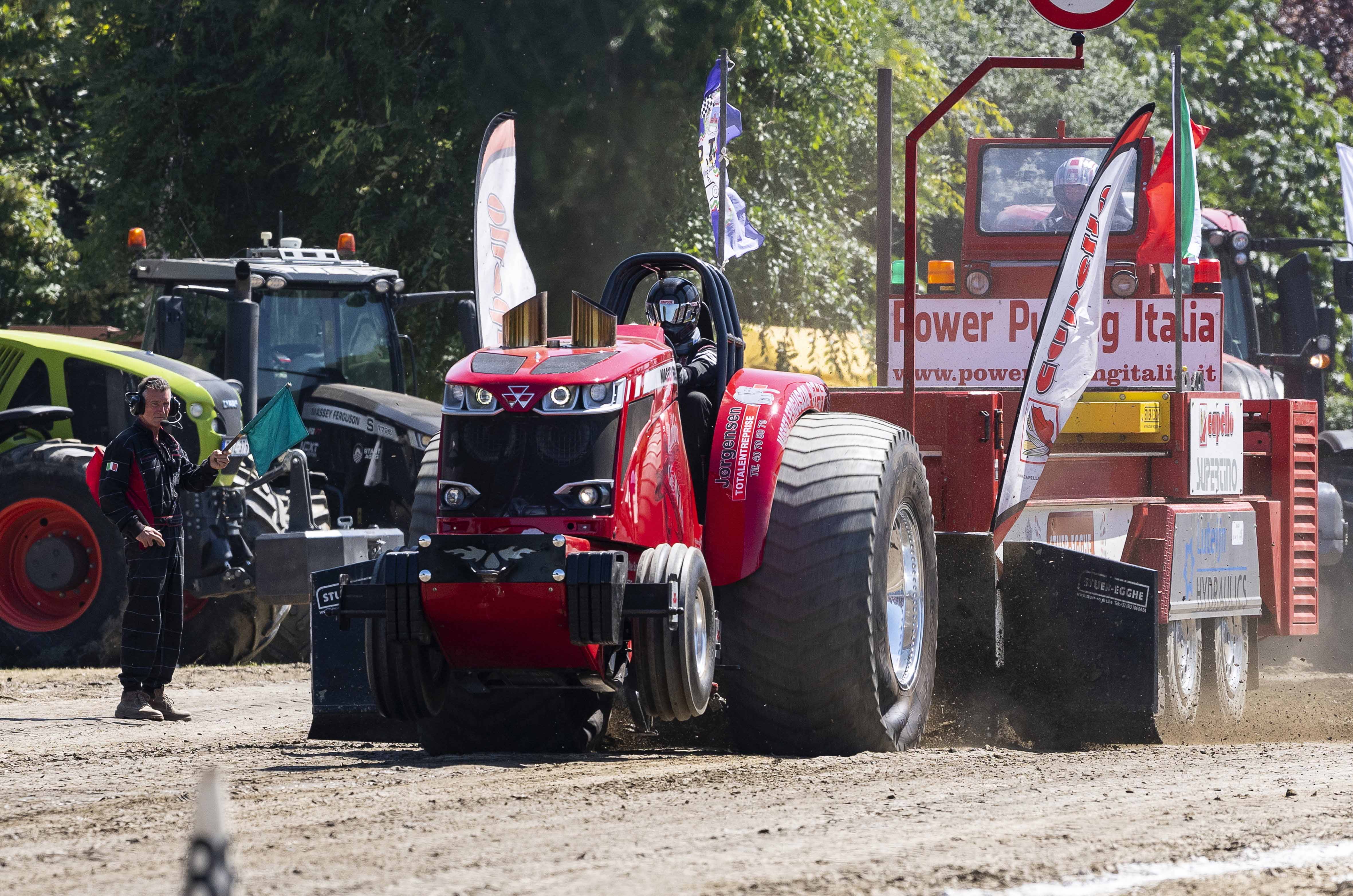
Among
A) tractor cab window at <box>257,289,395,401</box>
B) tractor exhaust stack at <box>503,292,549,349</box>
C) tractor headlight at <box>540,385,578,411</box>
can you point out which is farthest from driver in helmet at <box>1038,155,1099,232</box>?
tractor headlight at <box>540,385,578,411</box>

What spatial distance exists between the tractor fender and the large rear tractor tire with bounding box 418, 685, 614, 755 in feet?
2.78

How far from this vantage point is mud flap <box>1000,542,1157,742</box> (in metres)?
8.03

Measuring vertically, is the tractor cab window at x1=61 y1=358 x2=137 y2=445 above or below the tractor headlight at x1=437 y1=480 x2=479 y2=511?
above

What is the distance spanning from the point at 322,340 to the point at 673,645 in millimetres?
7141

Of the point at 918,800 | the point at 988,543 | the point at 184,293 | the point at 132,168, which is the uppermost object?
the point at 132,168

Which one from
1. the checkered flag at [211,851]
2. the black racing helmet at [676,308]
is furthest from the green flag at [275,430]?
the checkered flag at [211,851]

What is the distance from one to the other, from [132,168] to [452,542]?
14.9 m

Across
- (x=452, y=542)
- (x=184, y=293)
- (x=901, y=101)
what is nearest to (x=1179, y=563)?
(x=452, y=542)

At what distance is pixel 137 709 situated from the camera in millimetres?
9062

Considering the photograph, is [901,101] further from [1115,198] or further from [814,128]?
[1115,198]

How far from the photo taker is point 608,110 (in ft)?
62.1

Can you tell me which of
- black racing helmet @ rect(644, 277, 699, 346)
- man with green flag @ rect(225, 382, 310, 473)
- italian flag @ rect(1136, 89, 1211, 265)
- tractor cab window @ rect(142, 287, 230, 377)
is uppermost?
italian flag @ rect(1136, 89, 1211, 265)

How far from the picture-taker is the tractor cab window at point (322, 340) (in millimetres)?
12477

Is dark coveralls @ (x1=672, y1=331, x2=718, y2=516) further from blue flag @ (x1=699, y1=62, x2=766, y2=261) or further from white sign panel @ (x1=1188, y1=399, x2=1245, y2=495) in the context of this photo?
blue flag @ (x1=699, y1=62, x2=766, y2=261)
